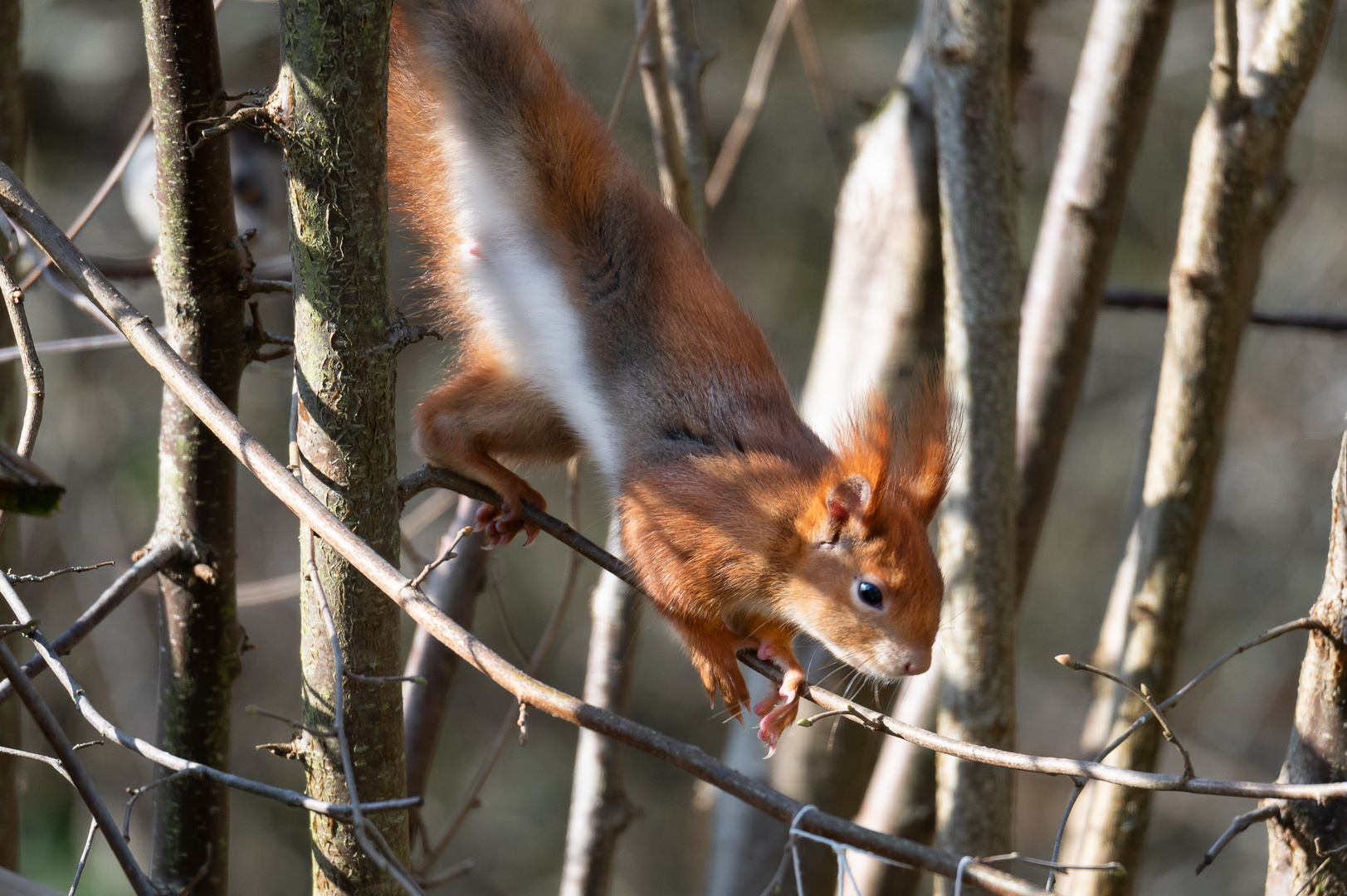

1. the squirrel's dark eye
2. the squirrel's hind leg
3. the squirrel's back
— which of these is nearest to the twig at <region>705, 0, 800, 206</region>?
the squirrel's back

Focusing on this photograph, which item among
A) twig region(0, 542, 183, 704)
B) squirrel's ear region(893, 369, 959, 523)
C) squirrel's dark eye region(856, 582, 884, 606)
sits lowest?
twig region(0, 542, 183, 704)

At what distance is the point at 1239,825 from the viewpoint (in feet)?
3.53

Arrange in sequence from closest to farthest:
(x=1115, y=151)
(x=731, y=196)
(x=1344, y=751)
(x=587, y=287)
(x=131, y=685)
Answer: (x=1344, y=751) → (x=587, y=287) → (x=1115, y=151) → (x=131, y=685) → (x=731, y=196)

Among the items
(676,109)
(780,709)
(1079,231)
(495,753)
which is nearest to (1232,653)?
(780,709)

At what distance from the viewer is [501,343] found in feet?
5.96

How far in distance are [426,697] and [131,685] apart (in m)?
2.94

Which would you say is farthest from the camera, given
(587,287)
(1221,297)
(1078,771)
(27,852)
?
(27,852)

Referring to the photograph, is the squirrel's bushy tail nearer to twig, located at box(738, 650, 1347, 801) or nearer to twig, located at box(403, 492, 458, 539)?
twig, located at box(403, 492, 458, 539)

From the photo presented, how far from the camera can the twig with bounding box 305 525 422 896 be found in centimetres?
79

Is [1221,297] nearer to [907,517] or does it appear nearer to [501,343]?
[907,517]

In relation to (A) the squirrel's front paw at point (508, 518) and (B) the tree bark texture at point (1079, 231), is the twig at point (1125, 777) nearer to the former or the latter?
(A) the squirrel's front paw at point (508, 518)

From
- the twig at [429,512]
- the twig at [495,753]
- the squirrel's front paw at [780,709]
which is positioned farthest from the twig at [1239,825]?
the twig at [429,512]

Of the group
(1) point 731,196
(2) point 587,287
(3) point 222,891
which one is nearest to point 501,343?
(2) point 587,287

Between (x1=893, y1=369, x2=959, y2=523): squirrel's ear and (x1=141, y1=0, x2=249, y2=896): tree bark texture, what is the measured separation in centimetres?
102
